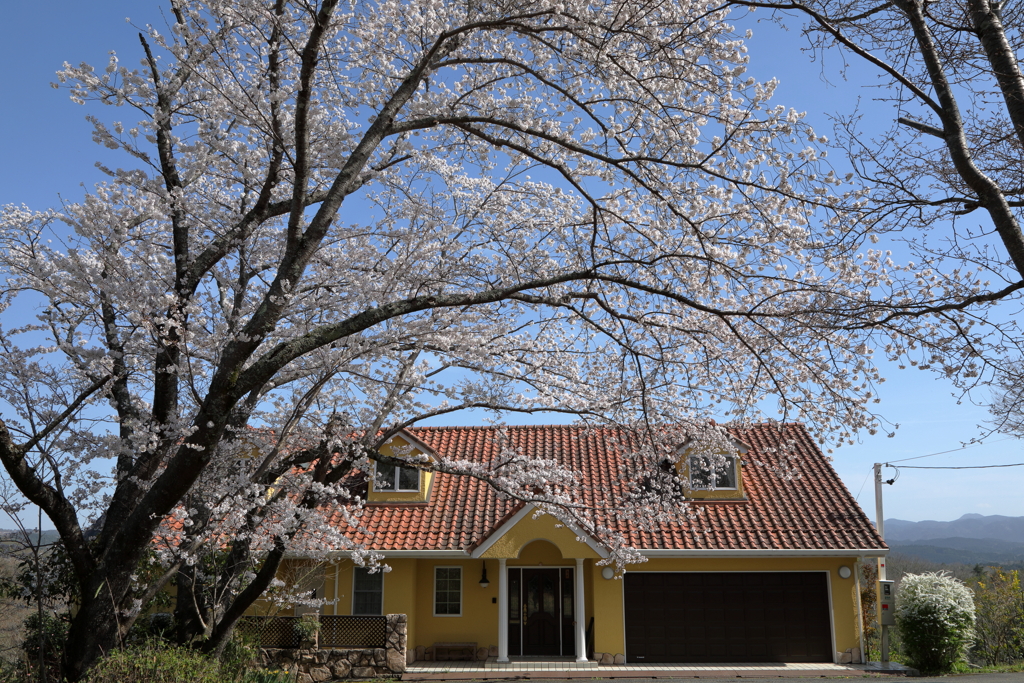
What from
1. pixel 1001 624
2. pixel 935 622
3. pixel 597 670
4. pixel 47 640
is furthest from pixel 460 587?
pixel 1001 624

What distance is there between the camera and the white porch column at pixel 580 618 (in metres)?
16.0

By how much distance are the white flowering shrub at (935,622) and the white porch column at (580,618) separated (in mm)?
6985

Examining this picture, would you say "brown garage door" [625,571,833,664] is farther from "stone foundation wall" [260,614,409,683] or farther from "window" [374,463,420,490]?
"window" [374,463,420,490]

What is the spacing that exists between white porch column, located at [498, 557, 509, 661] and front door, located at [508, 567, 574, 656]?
1.68 ft

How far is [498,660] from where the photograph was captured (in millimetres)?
16078

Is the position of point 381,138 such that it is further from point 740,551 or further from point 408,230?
point 740,551

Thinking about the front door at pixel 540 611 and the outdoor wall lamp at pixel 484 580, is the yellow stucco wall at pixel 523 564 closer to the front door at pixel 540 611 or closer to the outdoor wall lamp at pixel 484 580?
the outdoor wall lamp at pixel 484 580

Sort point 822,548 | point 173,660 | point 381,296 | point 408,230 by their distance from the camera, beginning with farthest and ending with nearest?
point 822,548, point 408,230, point 381,296, point 173,660

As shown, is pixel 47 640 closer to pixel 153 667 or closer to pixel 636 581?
pixel 153 667

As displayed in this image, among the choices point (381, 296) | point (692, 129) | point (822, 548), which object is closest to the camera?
point (692, 129)

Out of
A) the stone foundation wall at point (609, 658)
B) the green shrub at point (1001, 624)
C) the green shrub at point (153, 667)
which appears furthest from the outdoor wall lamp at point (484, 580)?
the green shrub at point (1001, 624)

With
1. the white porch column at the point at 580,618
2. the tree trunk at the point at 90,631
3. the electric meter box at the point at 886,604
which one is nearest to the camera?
the tree trunk at the point at 90,631

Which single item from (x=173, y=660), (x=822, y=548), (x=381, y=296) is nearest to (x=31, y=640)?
(x=173, y=660)

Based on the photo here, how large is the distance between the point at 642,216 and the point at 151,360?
591cm
